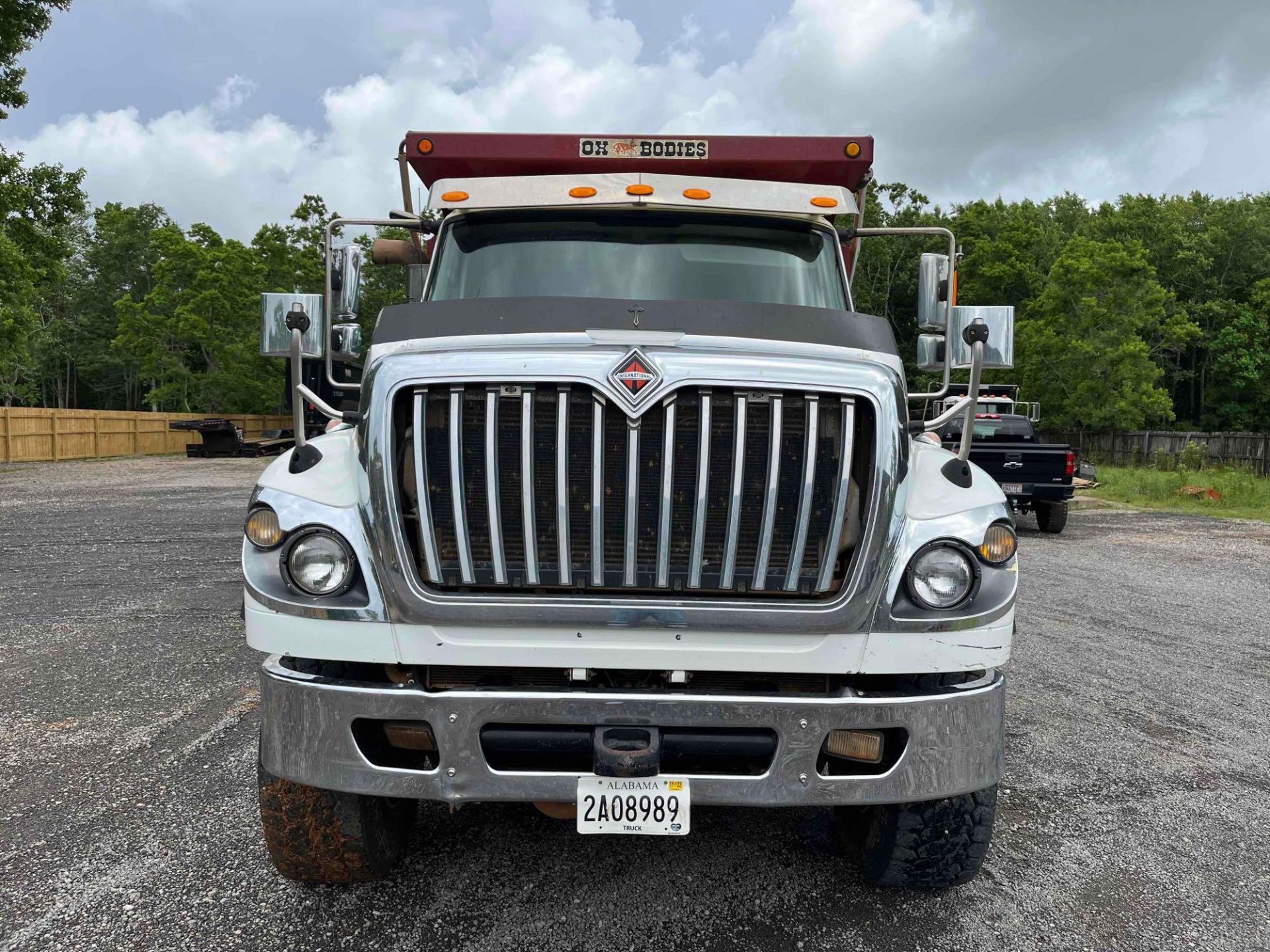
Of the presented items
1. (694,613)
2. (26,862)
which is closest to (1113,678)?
(694,613)

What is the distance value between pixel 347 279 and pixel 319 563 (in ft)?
6.22

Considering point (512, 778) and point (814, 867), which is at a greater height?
point (512, 778)

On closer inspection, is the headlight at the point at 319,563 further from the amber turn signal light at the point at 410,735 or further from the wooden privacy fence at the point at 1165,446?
the wooden privacy fence at the point at 1165,446

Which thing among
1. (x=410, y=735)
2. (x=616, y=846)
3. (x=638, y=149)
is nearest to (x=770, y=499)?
(x=410, y=735)

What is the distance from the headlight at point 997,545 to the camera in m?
2.66

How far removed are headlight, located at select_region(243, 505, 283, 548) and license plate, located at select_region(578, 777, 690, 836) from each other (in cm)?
113

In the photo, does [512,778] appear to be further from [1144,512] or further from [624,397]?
[1144,512]

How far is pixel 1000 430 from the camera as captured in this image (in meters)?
15.6

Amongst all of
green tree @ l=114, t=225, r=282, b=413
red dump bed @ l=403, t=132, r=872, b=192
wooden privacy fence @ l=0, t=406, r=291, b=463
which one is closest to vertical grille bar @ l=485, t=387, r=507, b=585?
Answer: red dump bed @ l=403, t=132, r=872, b=192

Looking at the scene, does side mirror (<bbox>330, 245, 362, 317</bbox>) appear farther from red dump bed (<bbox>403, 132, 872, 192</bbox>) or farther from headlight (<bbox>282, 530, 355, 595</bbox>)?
headlight (<bbox>282, 530, 355, 595</bbox>)

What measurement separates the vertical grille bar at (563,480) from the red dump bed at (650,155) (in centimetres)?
216

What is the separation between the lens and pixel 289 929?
2.79 m

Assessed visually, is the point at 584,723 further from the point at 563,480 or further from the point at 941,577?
the point at 941,577

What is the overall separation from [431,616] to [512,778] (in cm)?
50
